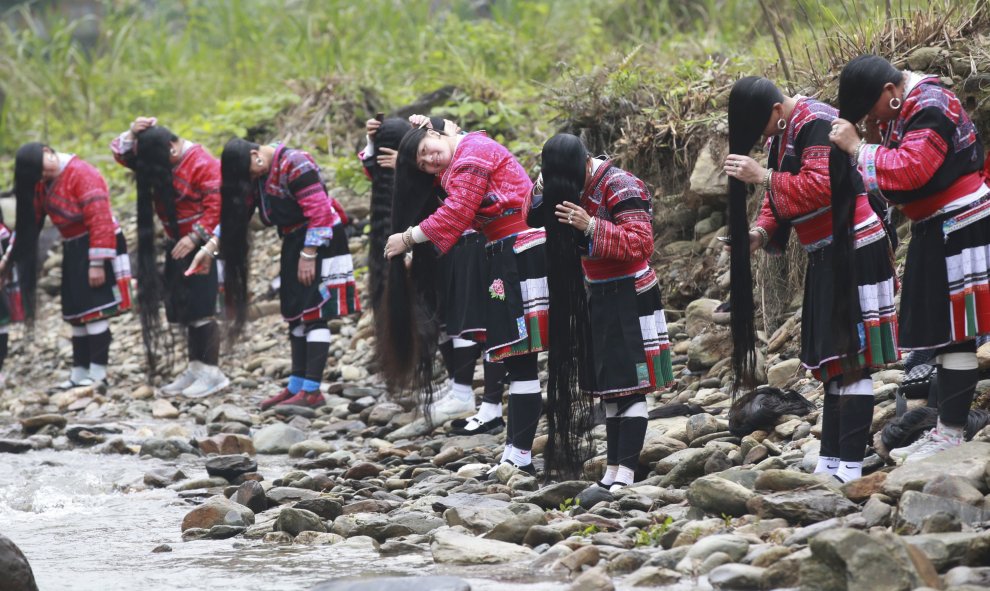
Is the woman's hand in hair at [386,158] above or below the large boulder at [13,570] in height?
above

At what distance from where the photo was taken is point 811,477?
4.03 meters

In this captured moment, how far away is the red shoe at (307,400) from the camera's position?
7.70 metres

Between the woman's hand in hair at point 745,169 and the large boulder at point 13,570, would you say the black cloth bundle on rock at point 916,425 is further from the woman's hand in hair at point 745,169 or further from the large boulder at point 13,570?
the large boulder at point 13,570

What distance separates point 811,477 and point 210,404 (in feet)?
16.9

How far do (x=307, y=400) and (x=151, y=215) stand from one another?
5.68 ft

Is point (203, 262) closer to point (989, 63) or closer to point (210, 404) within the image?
point (210, 404)

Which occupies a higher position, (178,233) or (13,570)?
(178,233)

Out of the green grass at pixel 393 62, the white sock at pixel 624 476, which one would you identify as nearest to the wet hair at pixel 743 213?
A: the white sock at pixel 624 476

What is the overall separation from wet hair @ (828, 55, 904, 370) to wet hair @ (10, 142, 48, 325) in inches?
234

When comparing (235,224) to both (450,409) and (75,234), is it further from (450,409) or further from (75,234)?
(450,409)

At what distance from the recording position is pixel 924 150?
157 inches

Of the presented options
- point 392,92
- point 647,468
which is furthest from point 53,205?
point 647,468

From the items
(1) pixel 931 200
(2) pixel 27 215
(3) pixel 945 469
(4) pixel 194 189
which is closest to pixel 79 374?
(2) pixel 27 215

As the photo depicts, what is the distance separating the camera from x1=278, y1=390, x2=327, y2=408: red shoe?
7.70m
